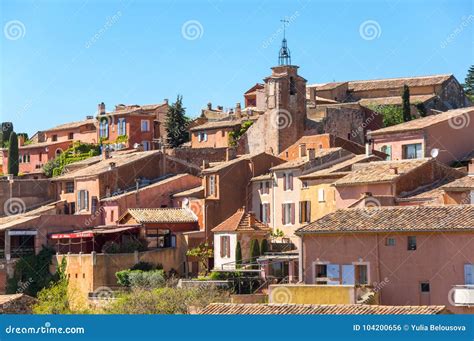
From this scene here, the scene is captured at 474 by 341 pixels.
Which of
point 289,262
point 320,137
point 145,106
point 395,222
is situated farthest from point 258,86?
point 395,222

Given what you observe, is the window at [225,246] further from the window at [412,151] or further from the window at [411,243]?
the window at [411,243]

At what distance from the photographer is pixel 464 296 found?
41750 mm

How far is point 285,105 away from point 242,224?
19.9 m

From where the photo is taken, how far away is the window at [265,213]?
64944mm

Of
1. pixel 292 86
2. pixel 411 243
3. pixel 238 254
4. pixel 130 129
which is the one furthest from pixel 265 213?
pixel 130 129

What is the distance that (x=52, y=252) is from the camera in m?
64.8

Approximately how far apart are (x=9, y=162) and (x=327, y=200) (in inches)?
1394

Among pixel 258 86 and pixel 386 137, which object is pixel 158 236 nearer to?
pixel 386 137

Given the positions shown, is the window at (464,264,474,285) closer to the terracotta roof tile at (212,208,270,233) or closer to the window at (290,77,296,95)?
the terracotta roof tile at (212,208,270,233)

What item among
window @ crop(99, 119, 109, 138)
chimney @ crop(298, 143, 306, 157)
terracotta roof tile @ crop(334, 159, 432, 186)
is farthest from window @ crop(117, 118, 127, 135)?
terracotta roof tile @ crop(334, 159, 432, 186)

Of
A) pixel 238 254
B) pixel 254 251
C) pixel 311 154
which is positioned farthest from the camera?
pixel 311 154

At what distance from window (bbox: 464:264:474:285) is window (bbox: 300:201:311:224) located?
18.0m

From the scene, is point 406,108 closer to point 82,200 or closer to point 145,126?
point 145,126

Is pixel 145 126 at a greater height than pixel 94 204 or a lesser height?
greater
